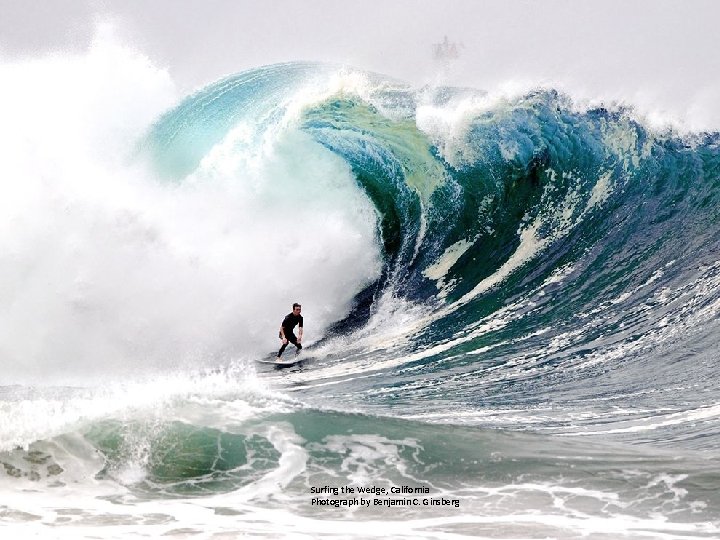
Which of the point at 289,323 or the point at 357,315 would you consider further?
the point at 357,315

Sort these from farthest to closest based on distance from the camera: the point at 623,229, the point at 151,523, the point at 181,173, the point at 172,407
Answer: the point at 181,173
the point at 623,229
the point at 172,407
the point at 151,523

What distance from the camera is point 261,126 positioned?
13570mm

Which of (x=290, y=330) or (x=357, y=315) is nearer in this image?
(x=290, y=330)

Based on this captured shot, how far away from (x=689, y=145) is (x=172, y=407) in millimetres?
9564

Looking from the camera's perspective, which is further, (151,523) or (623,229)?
(623,229)

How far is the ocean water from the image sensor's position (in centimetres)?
692

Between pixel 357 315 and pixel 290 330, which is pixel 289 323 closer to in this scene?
pixel 290 330

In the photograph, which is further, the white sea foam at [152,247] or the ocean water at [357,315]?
the white sea foam at [152,247]

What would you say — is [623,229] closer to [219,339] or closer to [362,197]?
[362,197]

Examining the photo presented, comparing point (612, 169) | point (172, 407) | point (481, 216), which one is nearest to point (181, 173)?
point (481, 216)

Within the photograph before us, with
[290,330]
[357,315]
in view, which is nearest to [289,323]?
[290,330]

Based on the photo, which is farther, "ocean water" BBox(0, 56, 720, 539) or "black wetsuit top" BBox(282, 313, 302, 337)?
"black wetsuit top" BBox(282, 313, 302, 337)

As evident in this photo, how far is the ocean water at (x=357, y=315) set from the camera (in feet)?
22.7

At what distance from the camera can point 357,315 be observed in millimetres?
11711
